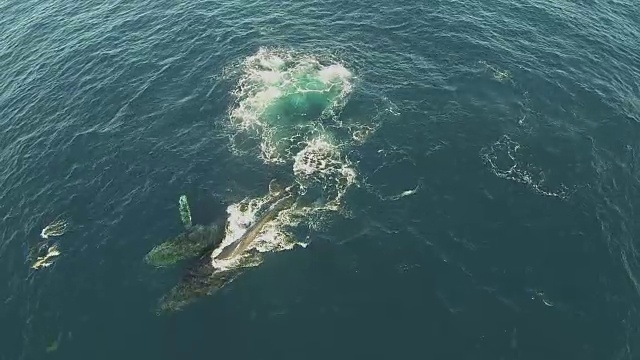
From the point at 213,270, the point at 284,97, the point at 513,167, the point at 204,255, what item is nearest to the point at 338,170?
the point at 284,97

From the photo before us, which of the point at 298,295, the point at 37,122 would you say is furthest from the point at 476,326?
the point at 37,122

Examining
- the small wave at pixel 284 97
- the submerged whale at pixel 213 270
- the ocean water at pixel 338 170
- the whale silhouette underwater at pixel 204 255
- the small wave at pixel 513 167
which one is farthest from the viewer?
the small wave at pixel 284 97

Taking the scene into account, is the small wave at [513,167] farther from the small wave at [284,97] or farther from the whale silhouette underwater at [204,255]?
the whale silhouette underwater at [204,255]

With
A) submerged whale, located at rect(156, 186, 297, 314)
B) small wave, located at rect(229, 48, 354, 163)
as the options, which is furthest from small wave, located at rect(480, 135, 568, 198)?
submerged whale, located at rect(156, 186, 297, 314)

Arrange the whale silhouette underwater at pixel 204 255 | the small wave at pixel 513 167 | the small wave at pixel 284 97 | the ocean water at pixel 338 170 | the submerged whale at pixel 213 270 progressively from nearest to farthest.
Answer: the ocean water at pixel 338 170
the submerged whale at pixel 213 270
the whale silhouette underwater at pixel 204 255
the small wave at pixel 513 167
the small wave at pixel 284 97

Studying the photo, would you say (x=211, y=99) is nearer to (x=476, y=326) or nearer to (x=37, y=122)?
(x=37, y=122)

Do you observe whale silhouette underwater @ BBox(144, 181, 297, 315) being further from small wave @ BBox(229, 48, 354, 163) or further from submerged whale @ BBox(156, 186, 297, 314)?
small wave @ BBox(229, 48, 354, 163)

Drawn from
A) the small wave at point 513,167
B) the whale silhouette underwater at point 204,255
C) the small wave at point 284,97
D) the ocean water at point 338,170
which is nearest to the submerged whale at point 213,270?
the whale silhouette underwater at point 204,255

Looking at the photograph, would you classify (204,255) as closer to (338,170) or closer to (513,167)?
(338,170)
